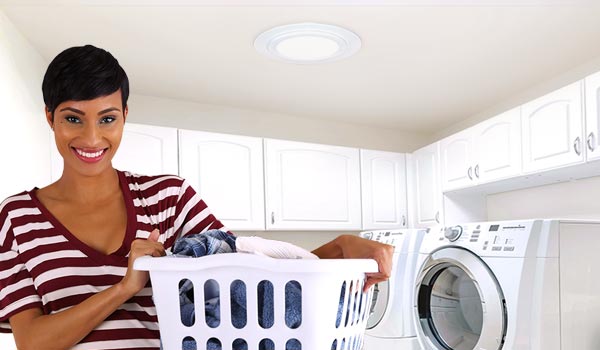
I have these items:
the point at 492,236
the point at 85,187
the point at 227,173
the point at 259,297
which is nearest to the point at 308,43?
the point at 227,173

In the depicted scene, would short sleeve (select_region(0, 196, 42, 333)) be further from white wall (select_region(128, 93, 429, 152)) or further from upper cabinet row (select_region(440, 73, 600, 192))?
white wall (select_region(128, 93, 429, 152))

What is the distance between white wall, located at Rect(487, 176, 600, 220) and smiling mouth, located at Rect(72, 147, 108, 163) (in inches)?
97.6

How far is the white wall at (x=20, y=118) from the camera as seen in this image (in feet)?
5.97

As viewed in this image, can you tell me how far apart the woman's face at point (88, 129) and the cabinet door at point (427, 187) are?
2.78m

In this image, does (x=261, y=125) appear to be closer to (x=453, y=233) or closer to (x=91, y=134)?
(x=453, y=233)

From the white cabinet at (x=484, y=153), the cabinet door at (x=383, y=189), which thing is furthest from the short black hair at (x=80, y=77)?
the cabinet door at (x=383, y=189)

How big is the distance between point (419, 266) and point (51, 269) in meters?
2.05

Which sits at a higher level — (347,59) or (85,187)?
(347,59)

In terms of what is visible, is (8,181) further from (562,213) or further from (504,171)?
(562,213)

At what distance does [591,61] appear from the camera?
99.9 inches

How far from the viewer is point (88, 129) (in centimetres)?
69

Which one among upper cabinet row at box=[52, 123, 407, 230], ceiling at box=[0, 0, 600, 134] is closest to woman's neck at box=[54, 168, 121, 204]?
ceiling at box=[0, 0, 600, 134]

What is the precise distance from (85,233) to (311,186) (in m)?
2.46

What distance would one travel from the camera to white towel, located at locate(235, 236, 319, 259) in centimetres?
56
